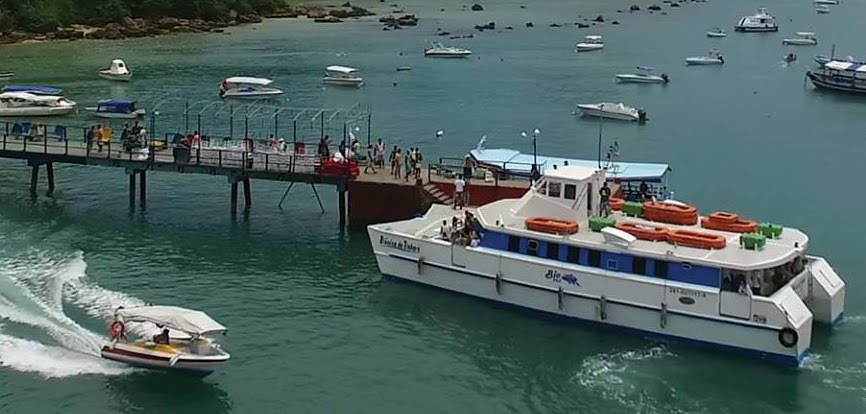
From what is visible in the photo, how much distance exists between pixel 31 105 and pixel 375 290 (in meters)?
62.5

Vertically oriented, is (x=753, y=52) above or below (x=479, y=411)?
above

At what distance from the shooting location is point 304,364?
42094mm

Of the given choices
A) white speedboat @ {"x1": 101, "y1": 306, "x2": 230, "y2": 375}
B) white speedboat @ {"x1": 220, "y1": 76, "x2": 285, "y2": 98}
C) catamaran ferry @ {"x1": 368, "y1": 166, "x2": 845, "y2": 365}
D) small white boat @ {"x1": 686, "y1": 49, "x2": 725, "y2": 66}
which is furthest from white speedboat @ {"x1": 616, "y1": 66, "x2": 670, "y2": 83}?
white speedboat @ {"x1": 101, "y1": 306, "x2": 230, "y2": 375}

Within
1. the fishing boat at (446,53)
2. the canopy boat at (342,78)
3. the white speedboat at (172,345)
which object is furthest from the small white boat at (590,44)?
the white speedboat at (172,345)

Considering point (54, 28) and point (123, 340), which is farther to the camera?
point (54, 28)

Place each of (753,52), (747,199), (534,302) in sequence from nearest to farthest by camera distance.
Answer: (534,302) < (747,199) < (753,52)

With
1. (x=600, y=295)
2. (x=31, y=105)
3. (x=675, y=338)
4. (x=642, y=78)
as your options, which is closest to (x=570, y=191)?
(x=600, y=295)

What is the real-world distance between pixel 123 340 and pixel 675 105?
85.8 metres

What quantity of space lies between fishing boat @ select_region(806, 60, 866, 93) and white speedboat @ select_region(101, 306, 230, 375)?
331 ft

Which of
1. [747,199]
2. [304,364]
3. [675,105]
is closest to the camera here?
[304,364]

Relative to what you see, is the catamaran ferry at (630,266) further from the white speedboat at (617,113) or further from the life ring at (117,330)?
the white speedboat at (617,113)

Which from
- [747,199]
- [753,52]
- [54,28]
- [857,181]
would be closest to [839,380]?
[747,199]

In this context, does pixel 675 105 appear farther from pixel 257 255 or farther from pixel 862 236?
pixel 257 255

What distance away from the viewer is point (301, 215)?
213 ft
